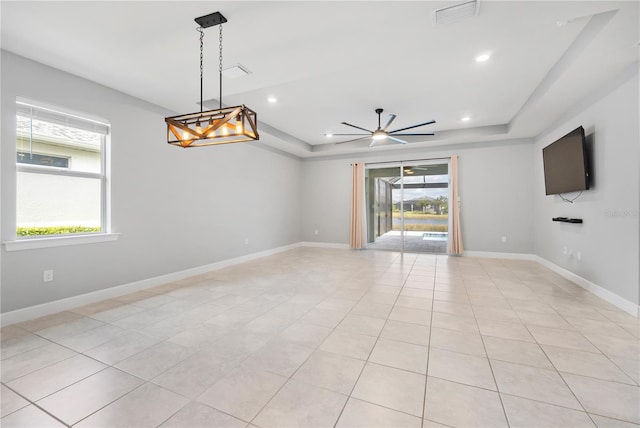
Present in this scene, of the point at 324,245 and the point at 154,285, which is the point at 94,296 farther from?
the point at 324,245

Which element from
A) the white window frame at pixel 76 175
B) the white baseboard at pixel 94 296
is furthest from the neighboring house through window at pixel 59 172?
the white baseboard at pixel 94 296

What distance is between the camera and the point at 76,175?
10.9ft

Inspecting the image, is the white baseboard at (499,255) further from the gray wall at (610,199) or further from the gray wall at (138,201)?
the gray wall at (138,201)

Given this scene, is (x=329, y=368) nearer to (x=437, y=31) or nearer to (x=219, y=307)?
(x=219, y=307)

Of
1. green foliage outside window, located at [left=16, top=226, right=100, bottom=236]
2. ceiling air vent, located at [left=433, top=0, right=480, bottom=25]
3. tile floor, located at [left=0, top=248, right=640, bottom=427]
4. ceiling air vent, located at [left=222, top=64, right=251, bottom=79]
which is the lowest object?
tile floor, located at [left=0, top=248, right=640, bottom=427]

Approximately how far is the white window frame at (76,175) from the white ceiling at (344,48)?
503 millimetres

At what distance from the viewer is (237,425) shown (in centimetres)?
144

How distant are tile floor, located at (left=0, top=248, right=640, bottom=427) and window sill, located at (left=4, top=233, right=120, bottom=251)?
772 millimetres

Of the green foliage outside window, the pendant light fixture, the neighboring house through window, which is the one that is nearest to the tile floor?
the green foliage outside window

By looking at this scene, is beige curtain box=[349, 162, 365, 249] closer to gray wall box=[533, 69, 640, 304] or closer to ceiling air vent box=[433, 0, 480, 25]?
gray wall box=[533, 69, 640, 304]

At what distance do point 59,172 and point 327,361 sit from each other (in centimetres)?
366

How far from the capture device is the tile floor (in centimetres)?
153

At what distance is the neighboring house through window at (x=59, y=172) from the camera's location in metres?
2.92

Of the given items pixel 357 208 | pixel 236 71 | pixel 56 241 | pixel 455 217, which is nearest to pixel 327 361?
pixel 236 71
